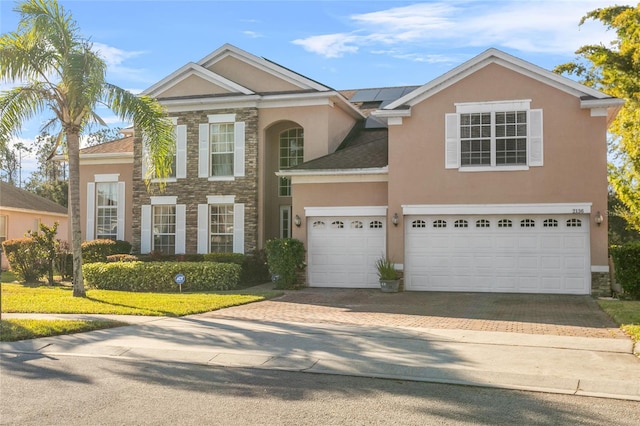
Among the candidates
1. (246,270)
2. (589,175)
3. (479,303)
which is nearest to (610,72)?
(589,175)

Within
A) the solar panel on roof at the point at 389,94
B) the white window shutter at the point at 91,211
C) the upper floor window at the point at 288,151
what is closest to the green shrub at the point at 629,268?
the upper floor window at the point at 288,151

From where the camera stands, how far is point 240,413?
6.46 m

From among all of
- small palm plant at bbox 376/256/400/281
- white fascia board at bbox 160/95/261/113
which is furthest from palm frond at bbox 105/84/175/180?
small palm plant at bbox 376/256/400/281

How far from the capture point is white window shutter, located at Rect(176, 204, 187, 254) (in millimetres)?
23281

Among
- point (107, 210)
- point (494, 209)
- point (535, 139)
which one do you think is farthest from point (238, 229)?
point (535, 139)

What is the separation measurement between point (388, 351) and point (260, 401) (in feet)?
9.96

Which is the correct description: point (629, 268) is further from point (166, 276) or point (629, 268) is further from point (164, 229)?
point (164, 229)

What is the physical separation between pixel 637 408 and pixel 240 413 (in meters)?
4.16

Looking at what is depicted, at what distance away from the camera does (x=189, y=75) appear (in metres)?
23.3

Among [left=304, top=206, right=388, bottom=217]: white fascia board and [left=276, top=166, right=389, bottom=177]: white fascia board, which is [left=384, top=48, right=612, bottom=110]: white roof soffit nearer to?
[left=276, top=166, right=389, bottom=177]: white fascia board

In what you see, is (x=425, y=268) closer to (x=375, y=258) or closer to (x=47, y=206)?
(x=375, y=258)

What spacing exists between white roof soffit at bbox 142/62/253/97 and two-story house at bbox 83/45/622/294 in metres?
0.12

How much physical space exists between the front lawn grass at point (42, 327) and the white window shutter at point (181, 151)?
11.6 metres

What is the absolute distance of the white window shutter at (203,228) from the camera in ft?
75.4
